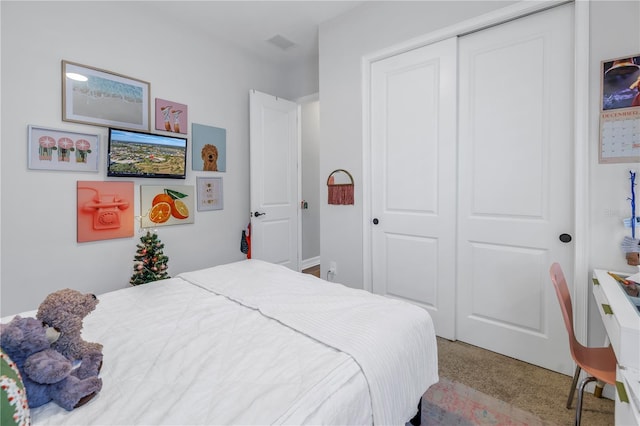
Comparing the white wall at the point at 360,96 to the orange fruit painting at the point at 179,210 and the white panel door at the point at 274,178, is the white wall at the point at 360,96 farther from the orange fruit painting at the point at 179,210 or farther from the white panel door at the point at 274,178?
the orange fruit painting at the point at 179,210

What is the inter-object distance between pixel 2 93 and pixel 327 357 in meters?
2.76

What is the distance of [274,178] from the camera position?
12.0ft

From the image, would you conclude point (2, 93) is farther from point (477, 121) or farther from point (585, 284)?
point (585, 284)

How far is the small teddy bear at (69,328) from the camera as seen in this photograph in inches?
37.5

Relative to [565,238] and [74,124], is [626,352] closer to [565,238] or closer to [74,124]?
[565,238]

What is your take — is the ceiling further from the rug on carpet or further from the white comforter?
the rug on carpet

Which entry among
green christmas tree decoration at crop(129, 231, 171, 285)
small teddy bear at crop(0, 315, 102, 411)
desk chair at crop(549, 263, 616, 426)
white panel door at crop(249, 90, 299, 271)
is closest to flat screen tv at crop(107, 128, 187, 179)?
green christmas tree decoration at crop(129, 231, 171, 285)

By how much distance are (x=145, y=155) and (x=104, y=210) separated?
1.92ft

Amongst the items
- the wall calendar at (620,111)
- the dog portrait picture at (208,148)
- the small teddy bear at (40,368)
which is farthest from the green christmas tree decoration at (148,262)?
the wall calendar at (620,111)

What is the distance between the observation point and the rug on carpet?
1589 millimetres

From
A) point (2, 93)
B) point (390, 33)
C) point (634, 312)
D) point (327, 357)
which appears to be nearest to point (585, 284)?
point (634, 312)

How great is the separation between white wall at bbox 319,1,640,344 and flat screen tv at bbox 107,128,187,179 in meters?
1.46

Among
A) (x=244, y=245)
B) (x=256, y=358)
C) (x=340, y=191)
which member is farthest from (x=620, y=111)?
(x=244, y=245)

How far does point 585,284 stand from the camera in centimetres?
183
